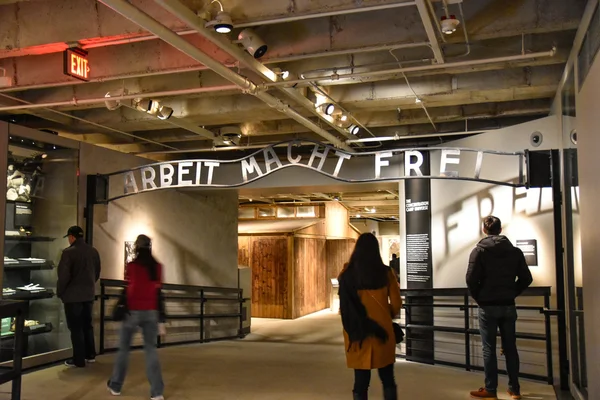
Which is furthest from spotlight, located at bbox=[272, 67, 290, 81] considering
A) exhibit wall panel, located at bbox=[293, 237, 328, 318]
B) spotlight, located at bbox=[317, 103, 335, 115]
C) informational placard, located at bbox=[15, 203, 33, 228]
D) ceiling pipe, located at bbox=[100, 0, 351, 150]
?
exhibit wall panel, located at bbox=[293, 237, 328, 318]

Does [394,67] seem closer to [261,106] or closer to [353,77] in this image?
[353,77]

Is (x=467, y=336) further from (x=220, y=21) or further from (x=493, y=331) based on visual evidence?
(x=220, y=21)

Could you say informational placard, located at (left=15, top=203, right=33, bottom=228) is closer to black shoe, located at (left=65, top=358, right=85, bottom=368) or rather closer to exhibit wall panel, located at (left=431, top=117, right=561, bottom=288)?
black shoe, located at (left=65, top=358, right=85, bottom=368)

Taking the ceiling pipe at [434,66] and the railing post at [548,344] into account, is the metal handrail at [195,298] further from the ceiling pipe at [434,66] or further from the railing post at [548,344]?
the railing post at [548,344]

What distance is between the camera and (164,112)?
7.14 meters

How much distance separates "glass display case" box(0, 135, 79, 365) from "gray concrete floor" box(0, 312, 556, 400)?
71cm

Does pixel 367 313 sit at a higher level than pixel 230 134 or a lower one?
lower

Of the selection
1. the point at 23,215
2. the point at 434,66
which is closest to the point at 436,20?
the point at 434,66

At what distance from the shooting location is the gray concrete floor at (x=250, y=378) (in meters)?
5.65

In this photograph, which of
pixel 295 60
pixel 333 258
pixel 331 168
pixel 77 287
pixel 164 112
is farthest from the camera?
pixel 333 258

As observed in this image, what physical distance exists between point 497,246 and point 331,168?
428 centimetres

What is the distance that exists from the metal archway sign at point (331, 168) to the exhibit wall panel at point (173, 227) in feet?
1.00

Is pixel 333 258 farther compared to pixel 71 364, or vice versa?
pixel 333 258

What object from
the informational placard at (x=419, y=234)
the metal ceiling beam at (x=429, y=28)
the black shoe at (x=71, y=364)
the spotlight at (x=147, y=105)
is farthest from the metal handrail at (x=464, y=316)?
the black shoe at (x=71, y=364)
